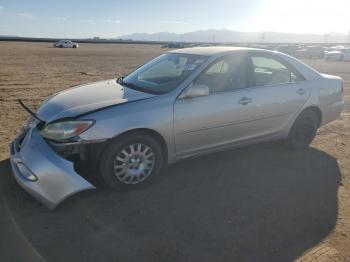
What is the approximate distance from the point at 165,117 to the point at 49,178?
4.58 feet

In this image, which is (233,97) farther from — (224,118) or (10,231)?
(10,231)

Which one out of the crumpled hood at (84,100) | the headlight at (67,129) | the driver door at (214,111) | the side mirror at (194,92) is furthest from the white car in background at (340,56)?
the headlight at (67,129)

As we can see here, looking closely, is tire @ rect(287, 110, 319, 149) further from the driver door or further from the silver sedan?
the driver door

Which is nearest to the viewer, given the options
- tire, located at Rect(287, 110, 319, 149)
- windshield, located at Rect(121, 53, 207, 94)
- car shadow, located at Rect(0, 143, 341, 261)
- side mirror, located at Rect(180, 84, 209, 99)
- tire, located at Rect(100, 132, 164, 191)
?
car shadow, located at Rect(0, 143, 341, 261)

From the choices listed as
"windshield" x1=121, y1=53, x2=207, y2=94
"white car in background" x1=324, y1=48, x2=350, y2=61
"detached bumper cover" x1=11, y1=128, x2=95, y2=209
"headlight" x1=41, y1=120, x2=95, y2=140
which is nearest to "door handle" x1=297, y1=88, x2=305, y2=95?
"windshield" x1=121, y1=53, x2=207, y2=94

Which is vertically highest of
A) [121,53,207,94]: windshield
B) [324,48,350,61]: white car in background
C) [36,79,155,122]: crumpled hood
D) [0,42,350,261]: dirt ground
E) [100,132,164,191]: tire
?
[121,53,207,94]: windshield

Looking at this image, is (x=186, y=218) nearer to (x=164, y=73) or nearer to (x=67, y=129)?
(x=67, y=129)

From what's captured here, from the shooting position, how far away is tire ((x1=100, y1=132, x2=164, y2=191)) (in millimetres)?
3801

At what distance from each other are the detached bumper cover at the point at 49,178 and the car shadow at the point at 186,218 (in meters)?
0.21

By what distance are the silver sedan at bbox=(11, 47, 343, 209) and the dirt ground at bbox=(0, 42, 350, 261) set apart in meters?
0.29

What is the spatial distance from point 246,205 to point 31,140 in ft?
8.00

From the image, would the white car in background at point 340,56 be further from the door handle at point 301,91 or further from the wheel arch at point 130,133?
the wheel arch at point 130,133

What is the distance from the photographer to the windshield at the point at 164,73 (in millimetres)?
4355

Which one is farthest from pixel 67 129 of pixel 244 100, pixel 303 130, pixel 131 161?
pixel 303 130
